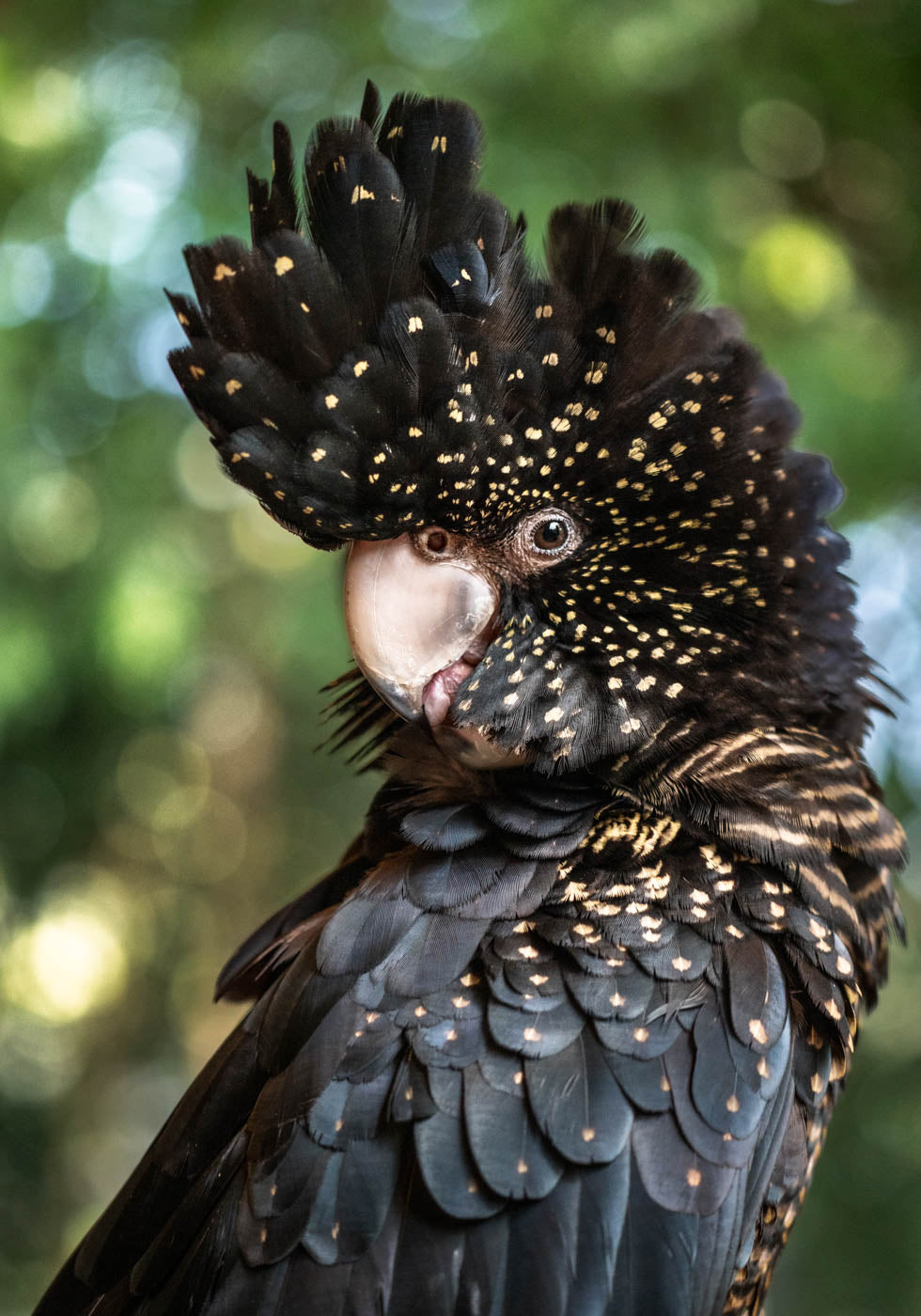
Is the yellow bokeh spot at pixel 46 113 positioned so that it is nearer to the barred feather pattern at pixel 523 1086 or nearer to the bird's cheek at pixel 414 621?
the bird's cheek at pixel 414 621

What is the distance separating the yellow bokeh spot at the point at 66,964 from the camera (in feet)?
14.1

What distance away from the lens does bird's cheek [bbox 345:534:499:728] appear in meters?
1.60

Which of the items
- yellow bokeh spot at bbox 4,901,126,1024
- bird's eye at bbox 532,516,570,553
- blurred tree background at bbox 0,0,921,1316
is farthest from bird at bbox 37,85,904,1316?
yellow bokeh spot at bbox 4,901,126,1024

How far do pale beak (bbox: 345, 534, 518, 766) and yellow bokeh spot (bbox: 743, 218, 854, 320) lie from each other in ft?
5.67

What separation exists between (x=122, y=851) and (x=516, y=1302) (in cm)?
365

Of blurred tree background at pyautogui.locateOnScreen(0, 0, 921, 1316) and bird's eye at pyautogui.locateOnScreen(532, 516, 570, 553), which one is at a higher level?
blurred tree background at pyautogui.locateOnScreen(0, 0, 921, 1316)

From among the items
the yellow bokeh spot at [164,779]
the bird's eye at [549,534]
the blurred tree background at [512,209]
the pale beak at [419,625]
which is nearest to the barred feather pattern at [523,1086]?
the pale beak at [419,625]

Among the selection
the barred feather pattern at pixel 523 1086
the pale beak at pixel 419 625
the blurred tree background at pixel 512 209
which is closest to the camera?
the barred feather pattern at pixel 523 1086

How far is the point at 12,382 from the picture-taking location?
300cm

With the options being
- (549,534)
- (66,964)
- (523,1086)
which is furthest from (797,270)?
(66,964)

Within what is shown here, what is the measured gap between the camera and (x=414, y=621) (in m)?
1.61

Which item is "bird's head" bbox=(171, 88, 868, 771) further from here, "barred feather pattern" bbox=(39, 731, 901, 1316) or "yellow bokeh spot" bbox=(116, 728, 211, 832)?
"yellow bokeh spot" bbox=(116, 728, 211, 832)

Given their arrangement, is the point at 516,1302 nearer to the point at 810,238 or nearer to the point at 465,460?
the point at 465,460

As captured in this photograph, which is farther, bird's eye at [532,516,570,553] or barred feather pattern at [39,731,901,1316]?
bird's eye at [532,516,570,553]
